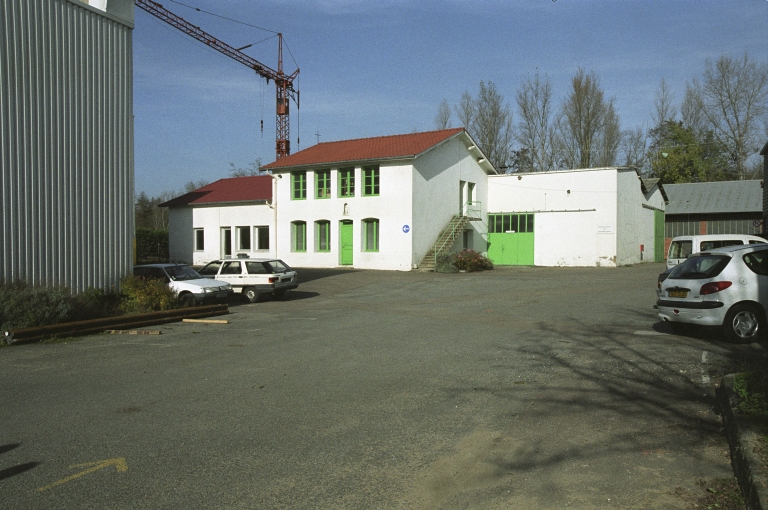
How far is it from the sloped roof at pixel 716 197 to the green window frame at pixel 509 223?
66.2 feet

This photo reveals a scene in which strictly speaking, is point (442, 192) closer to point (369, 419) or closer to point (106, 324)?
point (106, 324)

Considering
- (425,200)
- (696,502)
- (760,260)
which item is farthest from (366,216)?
(696,502)

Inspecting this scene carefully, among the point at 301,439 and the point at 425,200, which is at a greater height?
the point at 425,200

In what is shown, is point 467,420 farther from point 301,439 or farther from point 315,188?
point 315,188

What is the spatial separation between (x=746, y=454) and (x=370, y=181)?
2984 centimetres

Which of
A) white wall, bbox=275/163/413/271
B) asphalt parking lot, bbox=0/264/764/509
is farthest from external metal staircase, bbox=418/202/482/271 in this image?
asphalt parking lot, bbox=0/264/764/509

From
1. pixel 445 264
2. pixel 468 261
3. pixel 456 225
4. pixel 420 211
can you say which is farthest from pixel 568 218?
pixel 420 211

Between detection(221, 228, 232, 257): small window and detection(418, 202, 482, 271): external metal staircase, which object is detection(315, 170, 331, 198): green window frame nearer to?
detection(418, 202, 482, 271): external metal staircase

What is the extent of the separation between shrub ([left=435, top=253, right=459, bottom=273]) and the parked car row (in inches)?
447

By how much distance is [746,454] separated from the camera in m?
4.55

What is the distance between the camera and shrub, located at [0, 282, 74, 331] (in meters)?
12.2

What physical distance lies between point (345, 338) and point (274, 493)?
24.8ft

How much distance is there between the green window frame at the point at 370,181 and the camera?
3344 centimetres

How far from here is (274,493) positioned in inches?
179
